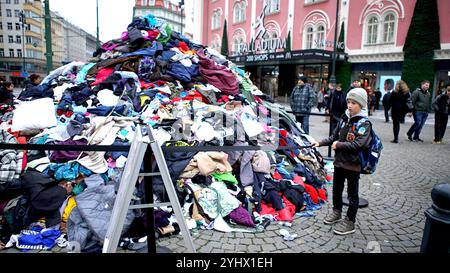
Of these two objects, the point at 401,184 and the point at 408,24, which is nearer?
the point at 401,184

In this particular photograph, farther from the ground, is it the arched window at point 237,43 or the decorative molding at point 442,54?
the arched window at point 237,43

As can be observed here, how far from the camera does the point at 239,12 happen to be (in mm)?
Result: 35531

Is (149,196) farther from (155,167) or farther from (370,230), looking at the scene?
(370,230)

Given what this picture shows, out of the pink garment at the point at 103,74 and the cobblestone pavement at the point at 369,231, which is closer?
A: the cobblestone pavement at the point at 369,231

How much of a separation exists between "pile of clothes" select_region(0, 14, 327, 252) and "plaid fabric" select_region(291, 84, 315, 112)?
5.82 feet

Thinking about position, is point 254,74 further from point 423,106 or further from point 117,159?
point 117,159

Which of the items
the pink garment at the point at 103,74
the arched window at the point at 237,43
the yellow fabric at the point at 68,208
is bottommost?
the yellow fabric at the point at 68,208

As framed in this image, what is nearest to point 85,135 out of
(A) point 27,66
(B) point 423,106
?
(B) point 423,106

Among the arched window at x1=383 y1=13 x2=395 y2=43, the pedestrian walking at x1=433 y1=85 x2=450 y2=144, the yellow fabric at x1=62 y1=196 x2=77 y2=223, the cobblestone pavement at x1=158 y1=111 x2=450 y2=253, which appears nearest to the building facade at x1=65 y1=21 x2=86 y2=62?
the arched window at x1=383 y1=13 x2=395 y2=43

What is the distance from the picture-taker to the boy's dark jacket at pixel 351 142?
3340mm

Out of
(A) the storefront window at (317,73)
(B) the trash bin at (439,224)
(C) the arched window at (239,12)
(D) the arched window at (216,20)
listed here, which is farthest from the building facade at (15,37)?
(B) the trash bin at (439,224)

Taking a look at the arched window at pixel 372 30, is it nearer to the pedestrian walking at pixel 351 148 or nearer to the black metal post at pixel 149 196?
the pedestrian walking at pixel 351 148

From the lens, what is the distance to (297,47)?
94.3 feet
